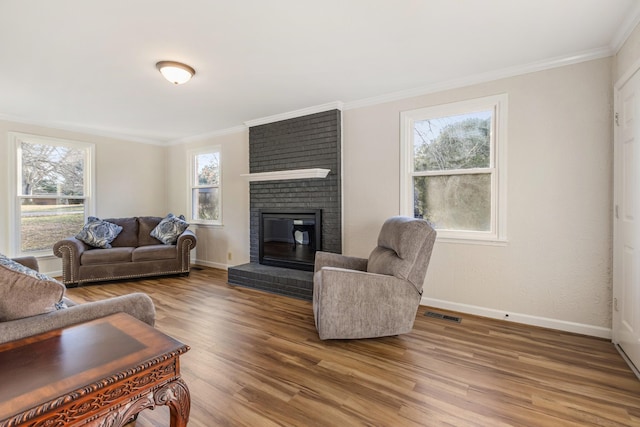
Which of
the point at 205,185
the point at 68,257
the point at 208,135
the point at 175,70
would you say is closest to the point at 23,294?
the point at 175,70

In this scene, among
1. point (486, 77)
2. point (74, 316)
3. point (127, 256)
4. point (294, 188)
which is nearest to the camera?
point (74, 316)

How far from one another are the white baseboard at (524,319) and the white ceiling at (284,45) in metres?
2.31

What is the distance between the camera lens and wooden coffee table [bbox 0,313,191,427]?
0.84 m

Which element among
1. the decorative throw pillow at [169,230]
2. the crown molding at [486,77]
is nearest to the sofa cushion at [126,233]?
the decorative throw pillow at [169,230]

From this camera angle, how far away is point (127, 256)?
4387 mm

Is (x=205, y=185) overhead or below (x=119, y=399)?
overhead

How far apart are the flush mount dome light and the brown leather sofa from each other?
2.67m

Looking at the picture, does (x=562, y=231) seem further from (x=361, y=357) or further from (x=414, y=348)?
(x=361, y=357)

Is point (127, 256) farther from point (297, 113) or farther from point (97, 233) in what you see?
point (297, 113)

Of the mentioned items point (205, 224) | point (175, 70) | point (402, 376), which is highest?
point (175, 70)

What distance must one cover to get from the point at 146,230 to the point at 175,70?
11.0 ft

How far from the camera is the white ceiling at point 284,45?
6.41 feet

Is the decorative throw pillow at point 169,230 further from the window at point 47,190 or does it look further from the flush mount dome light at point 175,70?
the flush mount dome light at point 175,70

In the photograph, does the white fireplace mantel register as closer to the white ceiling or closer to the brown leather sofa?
the white ceiling
